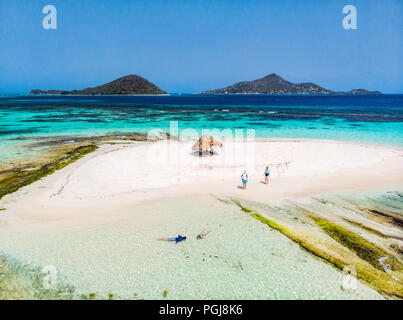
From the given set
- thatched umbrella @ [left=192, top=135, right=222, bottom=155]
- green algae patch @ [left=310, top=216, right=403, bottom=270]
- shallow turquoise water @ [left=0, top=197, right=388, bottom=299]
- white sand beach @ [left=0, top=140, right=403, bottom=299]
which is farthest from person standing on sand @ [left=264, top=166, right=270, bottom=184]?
thatched umbrella @ [left=192, top=135, right=222, bottom=155]

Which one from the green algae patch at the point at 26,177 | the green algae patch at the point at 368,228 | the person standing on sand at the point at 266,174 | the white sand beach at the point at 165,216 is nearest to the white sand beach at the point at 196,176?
the white sand beach at the point at 165,216

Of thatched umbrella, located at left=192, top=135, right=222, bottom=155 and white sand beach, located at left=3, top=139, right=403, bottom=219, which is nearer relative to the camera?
white sand beach, located at left=3, top=139, right=403, bottom=219

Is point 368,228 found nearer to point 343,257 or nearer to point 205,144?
point 343,257

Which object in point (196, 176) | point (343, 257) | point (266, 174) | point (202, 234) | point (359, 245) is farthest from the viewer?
point (196, 176)

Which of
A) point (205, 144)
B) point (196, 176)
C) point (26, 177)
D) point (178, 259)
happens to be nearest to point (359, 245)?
point (178, 259)

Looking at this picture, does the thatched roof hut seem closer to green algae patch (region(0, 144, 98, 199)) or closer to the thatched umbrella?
the thatched umbrella

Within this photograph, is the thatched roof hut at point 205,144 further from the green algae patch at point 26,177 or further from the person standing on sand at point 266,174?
the green algae patch at point 26,177
